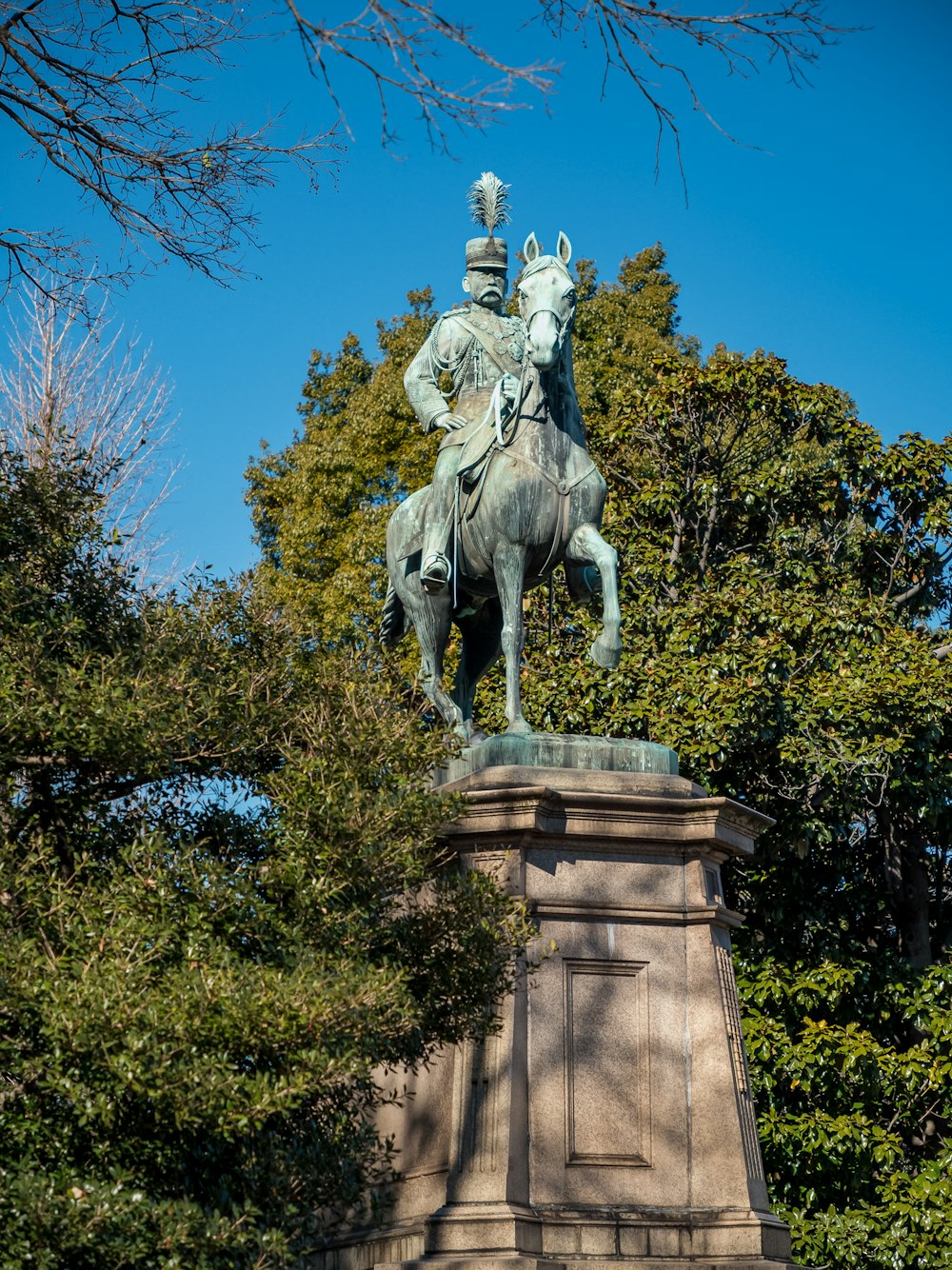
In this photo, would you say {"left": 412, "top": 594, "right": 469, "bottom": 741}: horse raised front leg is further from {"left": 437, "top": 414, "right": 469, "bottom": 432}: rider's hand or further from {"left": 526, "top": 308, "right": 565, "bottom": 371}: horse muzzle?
{"left": 526, "top": 308, "right": 565, "bottom": 371}: horse muzzle

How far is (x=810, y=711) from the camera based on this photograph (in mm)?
18219

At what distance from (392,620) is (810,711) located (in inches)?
297

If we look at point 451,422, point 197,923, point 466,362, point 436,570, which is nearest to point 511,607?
point 436,570

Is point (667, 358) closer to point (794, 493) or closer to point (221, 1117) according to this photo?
point (794, 493)

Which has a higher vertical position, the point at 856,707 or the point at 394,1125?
the point at 856,707

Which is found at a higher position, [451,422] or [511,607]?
[451,422]

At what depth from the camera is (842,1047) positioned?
56.6 ft

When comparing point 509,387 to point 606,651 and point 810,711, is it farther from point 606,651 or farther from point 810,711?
point 810,711

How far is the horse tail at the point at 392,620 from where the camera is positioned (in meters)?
11.8

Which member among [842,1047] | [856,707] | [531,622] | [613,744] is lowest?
[613,744]

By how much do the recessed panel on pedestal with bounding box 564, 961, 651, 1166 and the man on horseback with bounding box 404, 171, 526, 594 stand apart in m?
2.67

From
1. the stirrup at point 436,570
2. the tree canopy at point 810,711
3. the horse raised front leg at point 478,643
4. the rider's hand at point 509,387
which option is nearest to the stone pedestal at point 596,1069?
the stirrup at point 436,570

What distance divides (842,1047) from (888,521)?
670 centimetres

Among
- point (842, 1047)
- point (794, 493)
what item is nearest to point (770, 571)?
point (794, 493)
